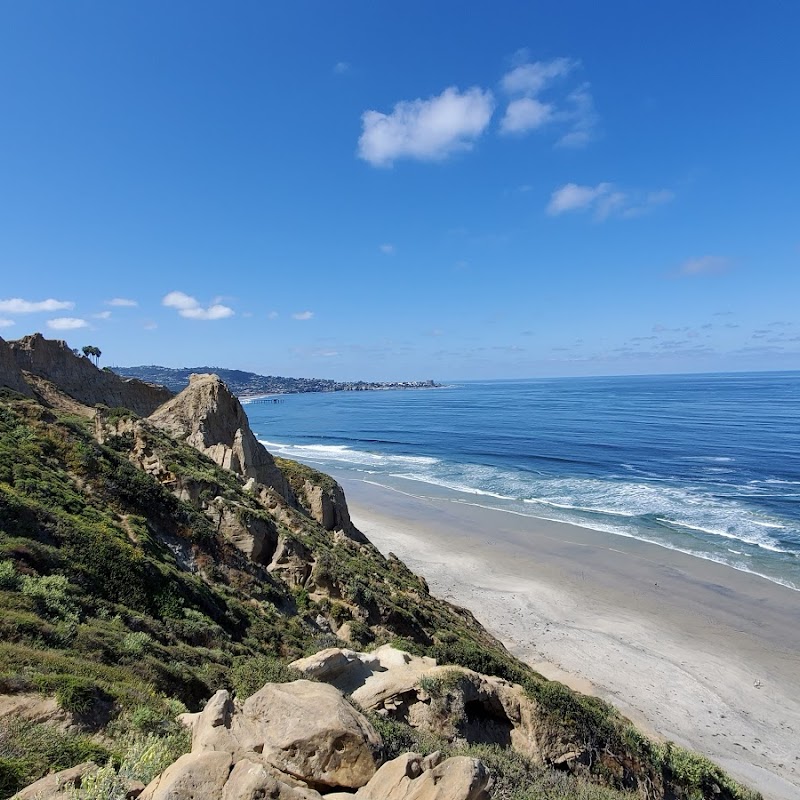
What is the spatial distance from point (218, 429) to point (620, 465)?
50.0 metres

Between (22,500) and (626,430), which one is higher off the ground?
(22,500)

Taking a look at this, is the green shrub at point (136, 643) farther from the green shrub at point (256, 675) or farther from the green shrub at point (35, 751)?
the green shrub at point (35, 751)

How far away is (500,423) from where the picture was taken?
10731 centimetres

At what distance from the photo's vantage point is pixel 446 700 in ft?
34.2

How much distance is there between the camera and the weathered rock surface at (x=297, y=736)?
19.7 feet

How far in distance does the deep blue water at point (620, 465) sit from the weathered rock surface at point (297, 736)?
117 ft

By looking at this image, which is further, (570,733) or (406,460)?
(406,460)

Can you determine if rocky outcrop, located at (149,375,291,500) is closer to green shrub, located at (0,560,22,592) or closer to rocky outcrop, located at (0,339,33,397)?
rocky outcrop, located at (0,339,33,397)

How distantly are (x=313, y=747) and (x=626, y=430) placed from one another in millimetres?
93964

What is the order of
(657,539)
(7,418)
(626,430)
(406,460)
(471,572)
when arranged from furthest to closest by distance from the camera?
(626,430), (406,460), (657,539), (471,572), (7,418)

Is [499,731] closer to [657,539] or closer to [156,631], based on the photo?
[156,631]

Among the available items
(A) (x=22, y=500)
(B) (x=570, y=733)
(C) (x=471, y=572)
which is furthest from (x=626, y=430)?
(A) (x=22, y=500)

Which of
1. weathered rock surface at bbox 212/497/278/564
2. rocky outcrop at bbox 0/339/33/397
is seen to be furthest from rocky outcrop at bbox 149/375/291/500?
weathered rock surface at bbox 212/497/278/564

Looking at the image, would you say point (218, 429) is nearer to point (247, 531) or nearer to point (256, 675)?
point (247, 531)
